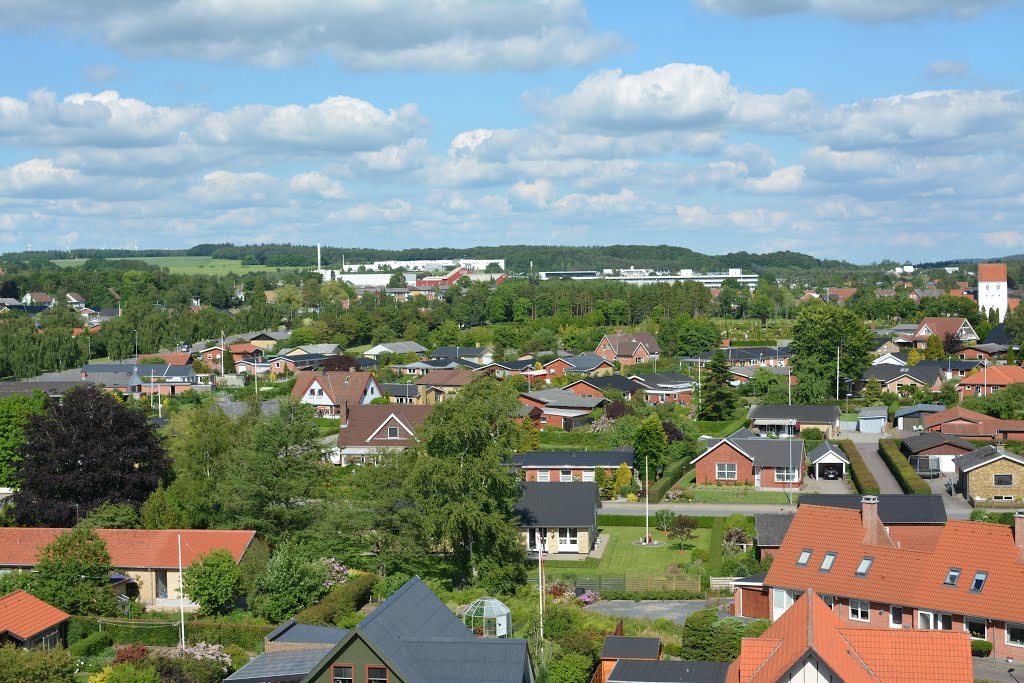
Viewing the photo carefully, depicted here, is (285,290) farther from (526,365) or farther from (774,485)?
(774,485)

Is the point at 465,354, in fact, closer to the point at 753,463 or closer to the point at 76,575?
the point at 753,463

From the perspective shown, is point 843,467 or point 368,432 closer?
point 843,467

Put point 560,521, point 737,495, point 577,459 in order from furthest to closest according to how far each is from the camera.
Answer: point 577,459 → point 737,495 → point 560,521

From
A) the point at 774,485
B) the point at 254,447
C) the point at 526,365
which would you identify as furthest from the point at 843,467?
the point at 526,365

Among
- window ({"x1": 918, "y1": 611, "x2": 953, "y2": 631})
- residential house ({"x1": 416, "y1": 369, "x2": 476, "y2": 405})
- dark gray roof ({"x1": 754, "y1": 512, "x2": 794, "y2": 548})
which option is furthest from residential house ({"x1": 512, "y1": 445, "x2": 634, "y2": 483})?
residential house ({"x1": 416, "y1": 369, "x2": 476, "y2": 405})

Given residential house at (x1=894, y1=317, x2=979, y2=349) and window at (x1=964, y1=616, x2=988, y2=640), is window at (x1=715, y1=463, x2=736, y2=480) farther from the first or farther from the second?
residential house at (x1=894, y1=317, x2=979, y2=349)

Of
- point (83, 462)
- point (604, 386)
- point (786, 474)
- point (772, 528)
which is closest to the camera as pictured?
point (772, 528)

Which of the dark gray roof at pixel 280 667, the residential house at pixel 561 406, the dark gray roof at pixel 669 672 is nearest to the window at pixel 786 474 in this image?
the residential house at pixel 561 406

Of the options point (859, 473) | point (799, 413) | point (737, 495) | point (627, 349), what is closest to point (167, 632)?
point (737, 495)
